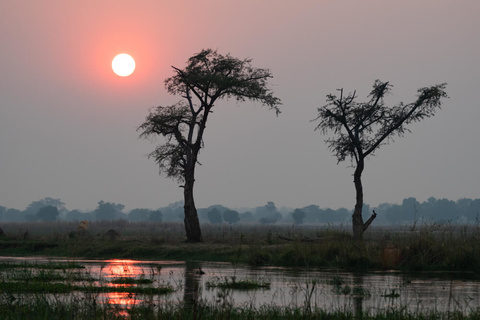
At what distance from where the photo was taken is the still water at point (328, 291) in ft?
46.0

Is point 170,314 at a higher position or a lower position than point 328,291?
higher

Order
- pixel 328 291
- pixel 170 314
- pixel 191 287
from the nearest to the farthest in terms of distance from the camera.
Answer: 1. pixel 170 314
2. pixel 328 291
3. pixel 191 287

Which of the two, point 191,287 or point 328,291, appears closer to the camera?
point 328,291

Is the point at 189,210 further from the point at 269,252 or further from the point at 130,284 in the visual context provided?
the point at 130,284

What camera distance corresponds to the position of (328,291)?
1717cm

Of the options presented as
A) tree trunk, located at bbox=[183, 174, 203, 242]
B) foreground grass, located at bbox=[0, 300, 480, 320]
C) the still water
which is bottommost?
the still water

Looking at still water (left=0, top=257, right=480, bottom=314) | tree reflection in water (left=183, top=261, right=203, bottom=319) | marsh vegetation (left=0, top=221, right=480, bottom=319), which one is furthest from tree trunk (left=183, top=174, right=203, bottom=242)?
still water (left=0, top=257, right=480, bottom=314)

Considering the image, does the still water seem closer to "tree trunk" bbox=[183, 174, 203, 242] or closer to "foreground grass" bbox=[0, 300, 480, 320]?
"foreground grass" bbox=[0, 300, 480, 320]

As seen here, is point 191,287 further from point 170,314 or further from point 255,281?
point 170,314

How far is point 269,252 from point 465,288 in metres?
12.9

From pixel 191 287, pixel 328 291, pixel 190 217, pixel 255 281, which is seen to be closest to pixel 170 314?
pixel 328 291

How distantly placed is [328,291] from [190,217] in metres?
27.2

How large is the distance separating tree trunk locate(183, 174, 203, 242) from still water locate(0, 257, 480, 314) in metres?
18.0

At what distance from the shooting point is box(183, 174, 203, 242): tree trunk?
4325cm
